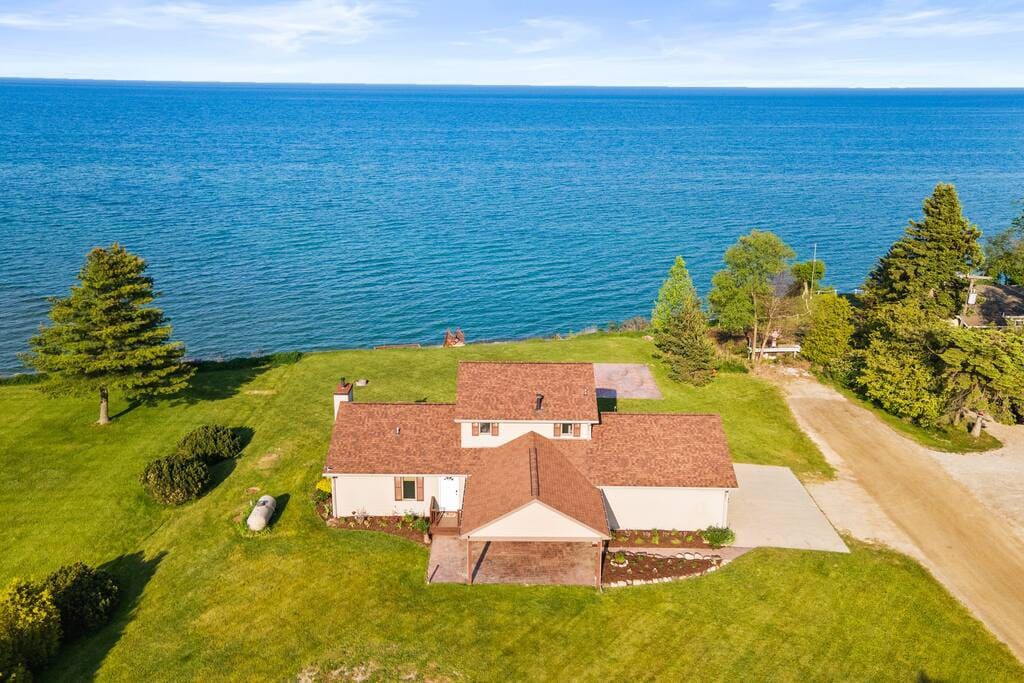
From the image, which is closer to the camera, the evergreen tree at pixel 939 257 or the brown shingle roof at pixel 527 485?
the brown shingle roof at pixel 527 485

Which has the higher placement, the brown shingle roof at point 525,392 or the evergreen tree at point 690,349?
the brown shingle roof at point 525,392

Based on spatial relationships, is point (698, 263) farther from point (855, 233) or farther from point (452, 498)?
point (452, 498)

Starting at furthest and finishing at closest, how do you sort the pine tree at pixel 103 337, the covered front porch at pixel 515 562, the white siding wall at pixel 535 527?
1. the pine tree at pixel 103 337
2. the covered front porch at pixel 515 562
3. the white siding wall at pixel 535 527

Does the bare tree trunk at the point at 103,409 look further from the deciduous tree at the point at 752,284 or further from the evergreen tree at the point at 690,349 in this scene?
the deciduous tree at the point at 752,284

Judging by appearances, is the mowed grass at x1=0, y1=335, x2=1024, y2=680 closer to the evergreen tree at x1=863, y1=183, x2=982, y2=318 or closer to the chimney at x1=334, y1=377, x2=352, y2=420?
the chimney at x1=334, y1=377, x2=352, y2=420

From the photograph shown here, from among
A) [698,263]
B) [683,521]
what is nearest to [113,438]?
[683,521]

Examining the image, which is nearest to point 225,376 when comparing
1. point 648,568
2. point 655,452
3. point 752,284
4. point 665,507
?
point 655,452

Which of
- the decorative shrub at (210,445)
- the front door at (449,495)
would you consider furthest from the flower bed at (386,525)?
the decorative shrub at (210,445)
